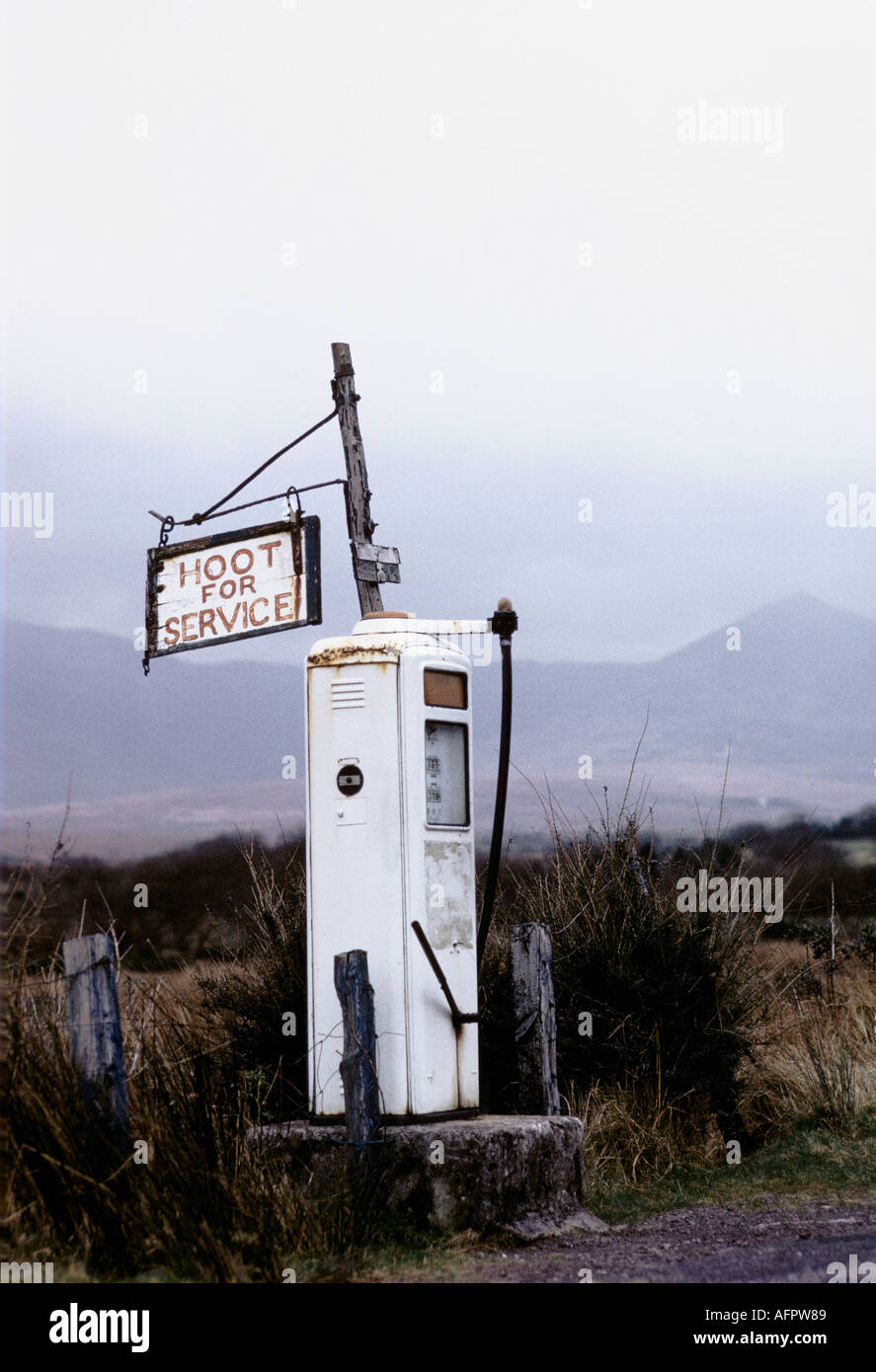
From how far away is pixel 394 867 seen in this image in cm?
664

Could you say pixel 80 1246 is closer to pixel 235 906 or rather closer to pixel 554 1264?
pixel 554 1264

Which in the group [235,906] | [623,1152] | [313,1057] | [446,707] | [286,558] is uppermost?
[286,558]

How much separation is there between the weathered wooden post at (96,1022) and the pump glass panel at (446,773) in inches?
64.4

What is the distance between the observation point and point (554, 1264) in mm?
6031

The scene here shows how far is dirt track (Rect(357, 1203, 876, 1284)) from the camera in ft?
19.0

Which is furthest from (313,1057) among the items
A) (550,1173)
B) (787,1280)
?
(787,1280)

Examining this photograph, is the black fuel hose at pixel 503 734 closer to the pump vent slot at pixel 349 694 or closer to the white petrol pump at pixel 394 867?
the white petrol pump at pixel 394 867

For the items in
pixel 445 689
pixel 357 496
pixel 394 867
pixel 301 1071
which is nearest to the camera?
pixel 394 867

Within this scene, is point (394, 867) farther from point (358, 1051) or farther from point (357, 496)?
point (357, 496)

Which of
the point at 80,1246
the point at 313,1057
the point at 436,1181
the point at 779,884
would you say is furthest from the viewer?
the point at 779,884

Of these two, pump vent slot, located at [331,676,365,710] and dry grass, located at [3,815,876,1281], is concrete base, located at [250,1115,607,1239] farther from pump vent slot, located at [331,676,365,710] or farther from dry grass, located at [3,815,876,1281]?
pump vent slot, located at [331,676,365,710]

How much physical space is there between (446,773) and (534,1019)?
1.65 m

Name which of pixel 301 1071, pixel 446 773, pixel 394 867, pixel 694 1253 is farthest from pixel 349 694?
pixel 694 1253

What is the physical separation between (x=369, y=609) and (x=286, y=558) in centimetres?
162
